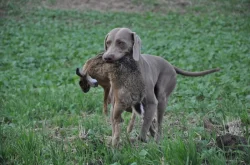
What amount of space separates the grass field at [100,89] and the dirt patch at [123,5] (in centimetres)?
69

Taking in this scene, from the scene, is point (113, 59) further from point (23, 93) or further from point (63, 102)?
point (23, 93)

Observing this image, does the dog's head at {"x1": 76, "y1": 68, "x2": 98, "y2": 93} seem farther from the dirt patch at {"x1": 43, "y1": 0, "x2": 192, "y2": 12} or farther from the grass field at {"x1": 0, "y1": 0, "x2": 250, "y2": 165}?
the dirt patch at {"x1": 43, "y1": 0, "x2": 192, "y2": 12}

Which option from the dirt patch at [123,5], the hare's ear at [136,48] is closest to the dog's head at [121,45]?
the hare's ear at [136,48]

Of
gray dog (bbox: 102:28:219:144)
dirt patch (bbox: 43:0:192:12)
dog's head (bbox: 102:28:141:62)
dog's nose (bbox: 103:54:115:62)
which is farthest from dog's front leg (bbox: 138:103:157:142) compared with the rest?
dirt patch (bbox: 43:0:192:12)

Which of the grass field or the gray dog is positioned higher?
the gray dog

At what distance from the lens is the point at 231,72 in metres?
10.5

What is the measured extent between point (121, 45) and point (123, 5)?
1789cm

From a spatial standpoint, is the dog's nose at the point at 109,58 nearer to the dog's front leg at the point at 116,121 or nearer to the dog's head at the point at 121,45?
the dog's head at the point at 121,45

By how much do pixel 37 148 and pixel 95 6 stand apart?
60.6 feet

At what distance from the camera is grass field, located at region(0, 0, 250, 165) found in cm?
472

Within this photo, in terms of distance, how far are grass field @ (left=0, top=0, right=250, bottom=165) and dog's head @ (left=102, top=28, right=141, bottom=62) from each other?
0.90 m

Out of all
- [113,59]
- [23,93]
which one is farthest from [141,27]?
[113,59]

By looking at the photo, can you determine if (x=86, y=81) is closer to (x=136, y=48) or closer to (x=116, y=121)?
(x=116, y=121)

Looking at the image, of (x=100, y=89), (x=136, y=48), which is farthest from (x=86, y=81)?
(x=100, y=89)
